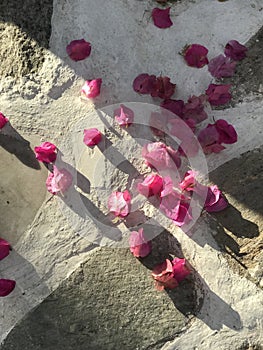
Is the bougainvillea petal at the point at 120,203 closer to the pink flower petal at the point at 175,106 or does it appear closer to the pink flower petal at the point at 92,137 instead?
the pink flower petal at the point at 92,137

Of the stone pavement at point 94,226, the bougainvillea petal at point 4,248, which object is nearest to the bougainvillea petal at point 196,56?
the stone pavement at point 94,226

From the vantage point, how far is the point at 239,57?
8.25ft

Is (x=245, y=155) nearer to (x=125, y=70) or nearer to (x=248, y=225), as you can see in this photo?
(x=248, y=225)

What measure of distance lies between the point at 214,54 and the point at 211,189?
573 mm

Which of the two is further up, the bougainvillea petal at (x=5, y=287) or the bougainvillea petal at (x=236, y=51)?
the bougainvillea petal at (x=236, y=51)

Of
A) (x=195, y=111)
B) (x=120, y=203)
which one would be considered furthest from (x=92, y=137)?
(x=195, y=111)

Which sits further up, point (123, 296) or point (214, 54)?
point (214, 54)

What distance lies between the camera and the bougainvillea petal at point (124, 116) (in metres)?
2.42

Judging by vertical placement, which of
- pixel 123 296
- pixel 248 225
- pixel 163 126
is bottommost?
pixel 123 296

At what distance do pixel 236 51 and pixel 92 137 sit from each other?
2.20ft

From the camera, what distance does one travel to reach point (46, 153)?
93.7 inches

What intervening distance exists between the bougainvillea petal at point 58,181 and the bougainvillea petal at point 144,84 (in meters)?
0.43

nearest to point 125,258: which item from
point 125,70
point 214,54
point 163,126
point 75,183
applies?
Answer: point 75,183

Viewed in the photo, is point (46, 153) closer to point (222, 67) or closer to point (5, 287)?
point (5, 287)
